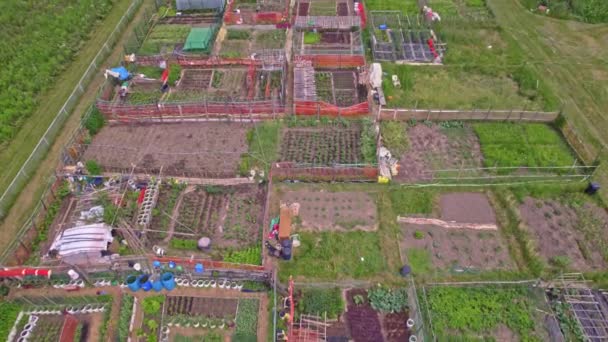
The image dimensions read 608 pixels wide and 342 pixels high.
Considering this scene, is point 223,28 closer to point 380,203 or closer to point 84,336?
point 380,203

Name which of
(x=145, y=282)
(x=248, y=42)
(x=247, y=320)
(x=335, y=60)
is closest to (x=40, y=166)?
(x=145, y=282)

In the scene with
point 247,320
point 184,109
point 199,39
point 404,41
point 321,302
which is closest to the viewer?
point 247,320

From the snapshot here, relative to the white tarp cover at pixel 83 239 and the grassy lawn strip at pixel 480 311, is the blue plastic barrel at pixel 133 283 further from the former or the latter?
the grassy lawn strip at pixel 480 311

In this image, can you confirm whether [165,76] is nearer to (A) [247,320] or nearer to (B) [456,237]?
(A) [247,320]

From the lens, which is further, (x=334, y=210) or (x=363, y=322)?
(x=334, y=210)

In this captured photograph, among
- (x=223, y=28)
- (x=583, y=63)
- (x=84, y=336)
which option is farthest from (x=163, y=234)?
(x=583, y=63)
